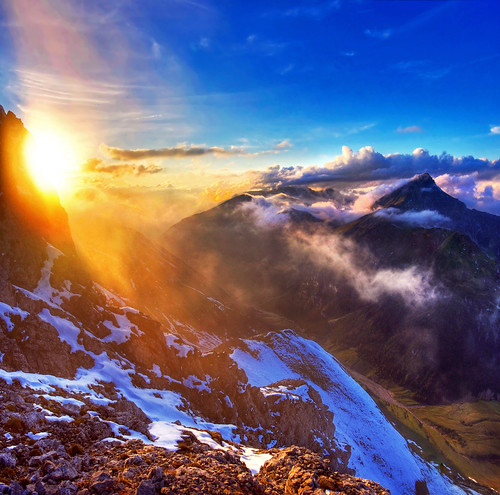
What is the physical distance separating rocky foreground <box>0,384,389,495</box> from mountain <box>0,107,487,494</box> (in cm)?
12

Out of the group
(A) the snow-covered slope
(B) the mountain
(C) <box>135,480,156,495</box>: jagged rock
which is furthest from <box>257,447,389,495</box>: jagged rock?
(A) the snow-covered slope

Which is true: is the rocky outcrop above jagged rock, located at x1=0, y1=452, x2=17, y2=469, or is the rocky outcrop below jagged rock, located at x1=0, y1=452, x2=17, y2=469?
below

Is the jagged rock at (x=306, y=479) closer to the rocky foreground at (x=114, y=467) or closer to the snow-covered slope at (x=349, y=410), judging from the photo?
the rocky foreground at (x=114, y=467)

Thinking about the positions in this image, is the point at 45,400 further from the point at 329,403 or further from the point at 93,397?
the point at 329,403

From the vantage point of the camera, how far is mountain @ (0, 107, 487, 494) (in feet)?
86.4

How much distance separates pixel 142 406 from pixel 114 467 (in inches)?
1602

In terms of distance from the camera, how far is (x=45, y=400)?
40625mm

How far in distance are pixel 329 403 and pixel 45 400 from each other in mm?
112645

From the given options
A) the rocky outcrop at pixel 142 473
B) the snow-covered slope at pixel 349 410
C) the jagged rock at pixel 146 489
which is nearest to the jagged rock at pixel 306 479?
the rocky outcrop at pixel 142 473

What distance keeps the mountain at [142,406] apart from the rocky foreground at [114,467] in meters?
0.12

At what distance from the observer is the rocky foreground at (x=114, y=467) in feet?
75.2

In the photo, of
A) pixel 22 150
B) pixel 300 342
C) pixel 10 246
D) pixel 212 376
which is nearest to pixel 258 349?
pixel 300 342

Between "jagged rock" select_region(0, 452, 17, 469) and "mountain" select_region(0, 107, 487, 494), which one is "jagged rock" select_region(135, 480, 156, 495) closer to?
"mountain" select_region(0, 107, 487, 494)

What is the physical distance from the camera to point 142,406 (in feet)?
209
